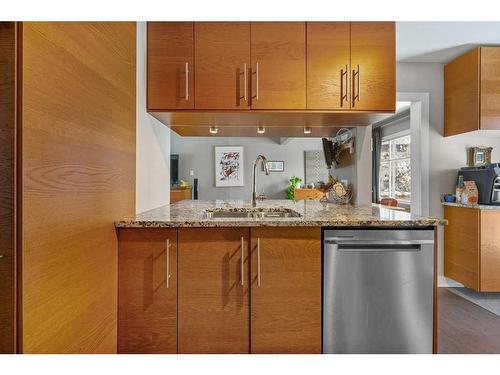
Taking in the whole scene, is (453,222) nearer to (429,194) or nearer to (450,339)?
(429,194)

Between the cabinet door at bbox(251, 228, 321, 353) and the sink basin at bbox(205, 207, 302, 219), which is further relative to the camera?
the sink basin at bbox(205, 207, 302, 219)

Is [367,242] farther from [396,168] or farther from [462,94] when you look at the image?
[396,168]

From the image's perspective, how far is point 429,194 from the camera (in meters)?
3.50

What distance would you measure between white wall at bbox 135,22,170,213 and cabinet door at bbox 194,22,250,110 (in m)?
0.32

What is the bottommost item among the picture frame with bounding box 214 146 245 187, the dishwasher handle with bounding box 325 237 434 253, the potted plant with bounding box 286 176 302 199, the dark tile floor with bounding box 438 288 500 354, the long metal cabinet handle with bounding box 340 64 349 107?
the dark tile floor with bounding box 438 288 500 354

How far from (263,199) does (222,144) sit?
207 cm

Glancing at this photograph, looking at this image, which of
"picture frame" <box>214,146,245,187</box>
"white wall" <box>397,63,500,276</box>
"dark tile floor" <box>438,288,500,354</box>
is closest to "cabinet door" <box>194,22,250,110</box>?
"dark tile floor" <box>438,288,500,354</box>

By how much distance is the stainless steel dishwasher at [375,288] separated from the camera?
166 cm

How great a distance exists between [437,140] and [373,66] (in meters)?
1.92

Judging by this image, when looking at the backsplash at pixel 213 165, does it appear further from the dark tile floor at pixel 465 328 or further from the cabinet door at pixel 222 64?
the dark tile floor at pixel 465 328

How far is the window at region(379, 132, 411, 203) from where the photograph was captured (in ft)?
18.3

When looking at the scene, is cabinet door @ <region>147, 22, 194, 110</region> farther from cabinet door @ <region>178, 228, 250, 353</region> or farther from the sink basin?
cabinet door @ <region>178, 228, 250, 353</region>

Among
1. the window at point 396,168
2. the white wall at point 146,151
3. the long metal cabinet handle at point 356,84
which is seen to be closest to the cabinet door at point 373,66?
the long metal cabinet handle at point 356,84

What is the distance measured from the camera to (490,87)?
2980mm
